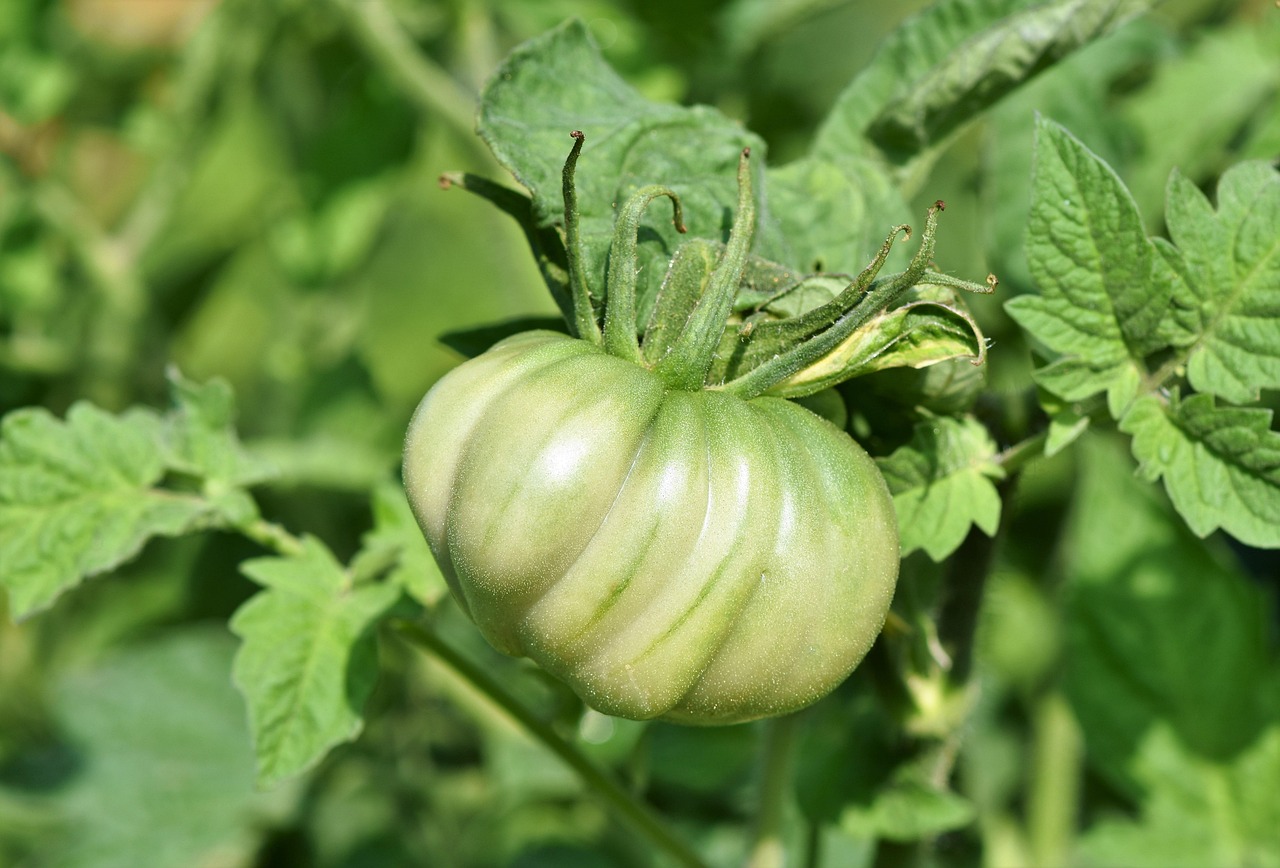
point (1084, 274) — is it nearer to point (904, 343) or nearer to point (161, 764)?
point (904, 343)

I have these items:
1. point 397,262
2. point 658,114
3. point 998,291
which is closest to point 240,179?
point 397,262

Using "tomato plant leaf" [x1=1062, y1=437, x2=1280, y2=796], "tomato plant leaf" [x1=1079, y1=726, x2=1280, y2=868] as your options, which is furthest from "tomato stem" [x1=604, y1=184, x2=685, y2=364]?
"tomato plant leaf" [x1=1079, y1=726, x2=1280, y2=868]

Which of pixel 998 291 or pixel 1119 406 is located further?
pixel 998 291

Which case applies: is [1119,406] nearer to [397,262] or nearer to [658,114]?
[658,114]

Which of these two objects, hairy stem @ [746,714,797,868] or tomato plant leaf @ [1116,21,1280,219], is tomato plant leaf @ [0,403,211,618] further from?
tomato plant leaf @ [1116,21,1280,219]

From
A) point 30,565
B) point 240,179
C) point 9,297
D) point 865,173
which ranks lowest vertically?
point 240,179

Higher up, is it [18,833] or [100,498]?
[100,498]

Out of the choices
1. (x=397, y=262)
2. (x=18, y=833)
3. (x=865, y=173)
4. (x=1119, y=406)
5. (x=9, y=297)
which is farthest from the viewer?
(x=397, y=262)

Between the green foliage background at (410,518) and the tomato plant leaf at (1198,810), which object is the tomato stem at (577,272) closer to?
the green foliage background at (410,518)
